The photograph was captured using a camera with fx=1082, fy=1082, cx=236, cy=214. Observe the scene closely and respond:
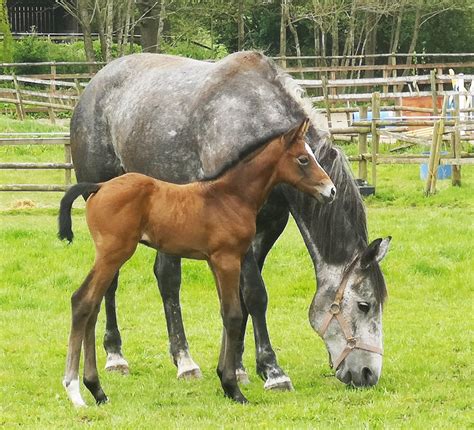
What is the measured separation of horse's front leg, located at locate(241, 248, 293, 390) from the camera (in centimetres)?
693

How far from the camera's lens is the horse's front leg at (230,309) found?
6344mm

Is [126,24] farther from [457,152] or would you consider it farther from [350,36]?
[457,152]

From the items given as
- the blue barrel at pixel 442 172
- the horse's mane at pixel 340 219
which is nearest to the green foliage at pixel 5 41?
the blue barrel at pixel 442 172

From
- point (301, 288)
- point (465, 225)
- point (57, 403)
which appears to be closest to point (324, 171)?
point (57, 403)

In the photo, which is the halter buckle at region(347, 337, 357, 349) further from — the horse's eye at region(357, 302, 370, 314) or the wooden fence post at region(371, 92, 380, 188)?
the wooden fence post at region(371, 92, 380, 188)

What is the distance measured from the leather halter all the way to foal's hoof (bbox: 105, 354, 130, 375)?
5.31 ft

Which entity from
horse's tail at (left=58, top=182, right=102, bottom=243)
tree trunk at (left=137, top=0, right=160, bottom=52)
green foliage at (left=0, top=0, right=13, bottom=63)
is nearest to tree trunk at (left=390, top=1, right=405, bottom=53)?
tree trunk at (left=137, top=0, right=160, bottom=52)

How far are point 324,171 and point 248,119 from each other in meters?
0.87

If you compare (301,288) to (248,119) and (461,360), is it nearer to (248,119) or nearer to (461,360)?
(461,360)

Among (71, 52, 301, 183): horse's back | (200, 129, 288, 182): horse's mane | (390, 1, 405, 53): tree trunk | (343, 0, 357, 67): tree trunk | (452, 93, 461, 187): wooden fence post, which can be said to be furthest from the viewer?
(390, 1, 405, 53): tree trunk

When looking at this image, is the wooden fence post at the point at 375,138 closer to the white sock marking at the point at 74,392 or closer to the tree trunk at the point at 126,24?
the white sock marking at the point at 74,392

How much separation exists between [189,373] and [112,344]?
0.81 meters

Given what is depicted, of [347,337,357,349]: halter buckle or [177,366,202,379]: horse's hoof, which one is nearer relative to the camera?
[347,337,357,349]: halter buckle

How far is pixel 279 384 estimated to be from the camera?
6926 mm
